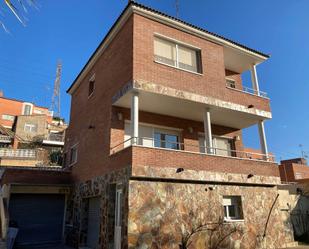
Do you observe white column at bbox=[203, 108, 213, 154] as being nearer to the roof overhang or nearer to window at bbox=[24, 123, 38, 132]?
the roof overhang

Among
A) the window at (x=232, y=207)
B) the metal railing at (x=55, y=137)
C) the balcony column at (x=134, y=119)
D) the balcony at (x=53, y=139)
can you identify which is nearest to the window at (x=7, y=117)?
the balcony at (x=53, y=139)

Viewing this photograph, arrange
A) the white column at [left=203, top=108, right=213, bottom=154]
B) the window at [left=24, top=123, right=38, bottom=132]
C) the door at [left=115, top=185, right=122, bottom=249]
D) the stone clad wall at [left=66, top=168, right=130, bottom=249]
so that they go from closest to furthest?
the door at [left=115, top=185, right=122, bottom=249] → the stone clad wall at [left=66, top=168, right=130, bottom=249] → the white column at [left=203, top=108, right=213, bottom=154] → the window at [left=24, top=123, right=38, bottom=132]

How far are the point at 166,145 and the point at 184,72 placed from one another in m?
3.78

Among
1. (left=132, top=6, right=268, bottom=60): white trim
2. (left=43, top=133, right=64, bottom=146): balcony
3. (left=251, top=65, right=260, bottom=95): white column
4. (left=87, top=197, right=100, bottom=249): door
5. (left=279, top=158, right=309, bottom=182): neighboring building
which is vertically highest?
(left=43, top=133, right=64, bottom=146): balcony

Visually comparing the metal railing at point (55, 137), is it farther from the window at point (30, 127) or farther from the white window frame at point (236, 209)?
the white window frame at point (236, 209)

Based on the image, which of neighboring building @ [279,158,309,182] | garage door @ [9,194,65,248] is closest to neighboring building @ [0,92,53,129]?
garage door @ [9,194,65,248]

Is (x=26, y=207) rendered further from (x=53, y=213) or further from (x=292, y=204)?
(x=292, y=204)

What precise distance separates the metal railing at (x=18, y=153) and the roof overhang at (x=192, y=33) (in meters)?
20.4

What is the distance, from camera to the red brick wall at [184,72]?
1161 cm

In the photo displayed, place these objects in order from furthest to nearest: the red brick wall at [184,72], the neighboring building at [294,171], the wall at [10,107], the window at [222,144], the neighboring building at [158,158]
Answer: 1. the wall at [10,107]
2. the neighboring building at [294,171]
3. the window at [222,144]
4. the red brick wall at [184,72]
5. the neighboring building at [158,158]

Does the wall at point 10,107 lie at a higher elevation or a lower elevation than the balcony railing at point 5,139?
higher

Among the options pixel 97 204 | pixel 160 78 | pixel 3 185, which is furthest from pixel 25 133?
pixel 160 78

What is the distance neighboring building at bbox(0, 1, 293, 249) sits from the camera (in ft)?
33.4

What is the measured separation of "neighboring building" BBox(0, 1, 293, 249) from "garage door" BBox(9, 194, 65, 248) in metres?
0.06
